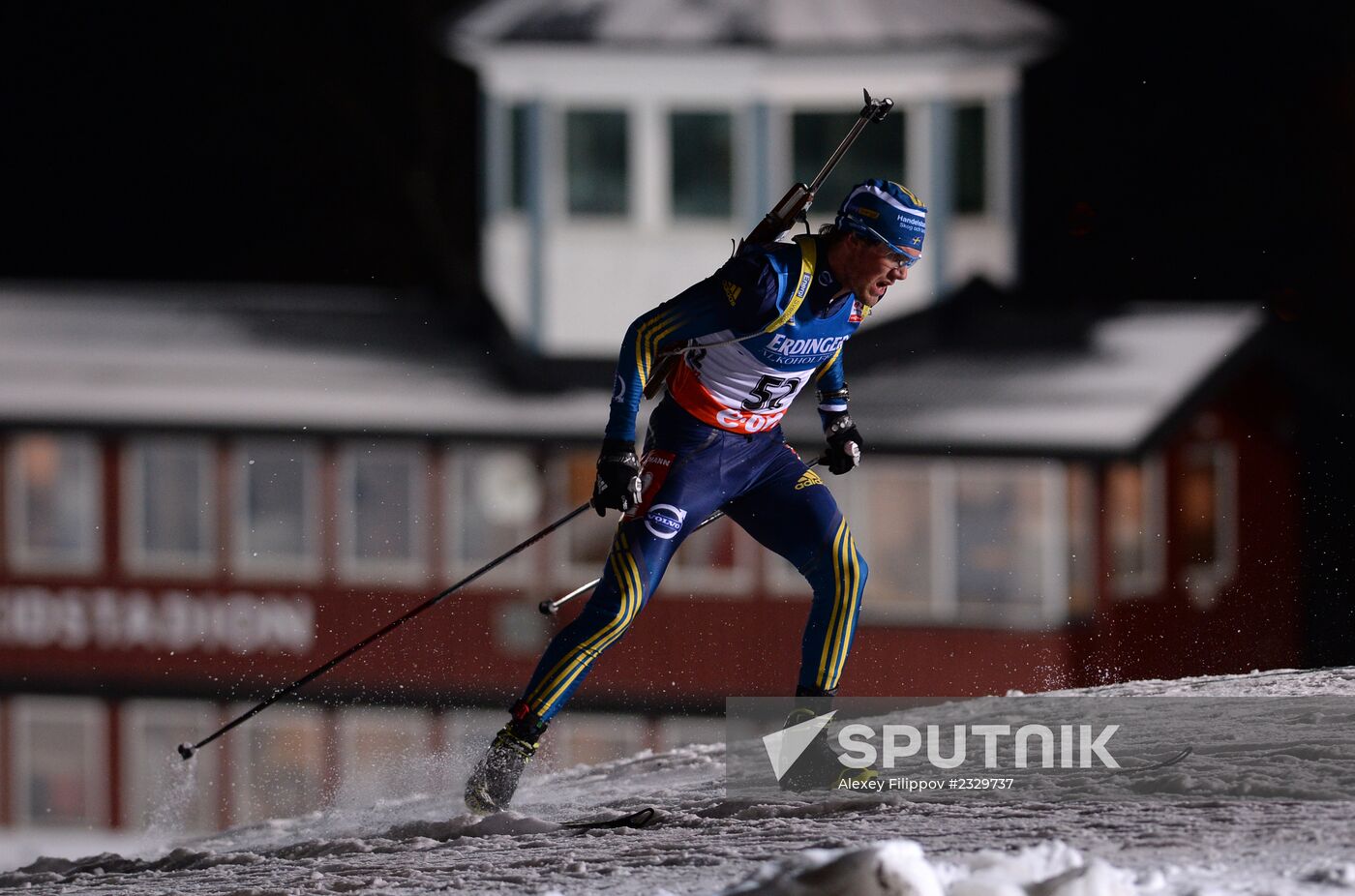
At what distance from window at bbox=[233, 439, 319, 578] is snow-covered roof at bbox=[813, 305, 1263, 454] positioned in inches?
192

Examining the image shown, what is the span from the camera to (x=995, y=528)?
702 inches

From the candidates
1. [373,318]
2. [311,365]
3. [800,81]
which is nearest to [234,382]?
[311,365]

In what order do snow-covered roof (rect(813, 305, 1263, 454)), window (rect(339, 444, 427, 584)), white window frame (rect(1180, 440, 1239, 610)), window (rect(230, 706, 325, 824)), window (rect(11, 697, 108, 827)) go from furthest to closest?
window (rect(11, 697, 108, 827)), white window frame (rect(1180, 440, 1239, 610)), window (rect(339, 444, 427, 584)), window (rect(230, 706, 325, 824)), snow-covered roof (rect(813, 305, 1263, 454))

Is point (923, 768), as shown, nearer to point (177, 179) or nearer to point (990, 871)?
point (990, 871)

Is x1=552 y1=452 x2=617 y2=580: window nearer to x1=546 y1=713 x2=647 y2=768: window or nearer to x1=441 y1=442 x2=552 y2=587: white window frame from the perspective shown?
x1=441 y1=442 x2=552 y2=587: white window frame

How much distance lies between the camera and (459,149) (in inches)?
982

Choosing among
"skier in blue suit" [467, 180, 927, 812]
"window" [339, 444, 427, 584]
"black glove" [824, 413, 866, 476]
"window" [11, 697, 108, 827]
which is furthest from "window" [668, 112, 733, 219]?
"skier in blue suit" [467, 180, 927, 812]

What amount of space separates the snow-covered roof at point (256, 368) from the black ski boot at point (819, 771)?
37.9 feet

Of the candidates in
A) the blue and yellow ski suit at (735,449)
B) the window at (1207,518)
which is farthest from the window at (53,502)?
the blue and yellow ski suit at (735,449)

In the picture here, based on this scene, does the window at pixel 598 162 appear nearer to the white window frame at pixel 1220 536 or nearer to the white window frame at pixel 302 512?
the white window frame at pixel 302 512

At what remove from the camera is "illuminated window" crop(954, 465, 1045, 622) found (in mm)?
17781

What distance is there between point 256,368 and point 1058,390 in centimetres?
729

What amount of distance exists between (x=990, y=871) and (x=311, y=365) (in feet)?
49.9

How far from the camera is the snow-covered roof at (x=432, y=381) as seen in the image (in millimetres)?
17625
